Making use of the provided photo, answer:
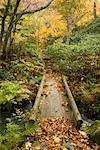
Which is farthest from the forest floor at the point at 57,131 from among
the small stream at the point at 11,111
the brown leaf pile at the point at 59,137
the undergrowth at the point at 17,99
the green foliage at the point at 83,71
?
the green foliage at the point at 83,71

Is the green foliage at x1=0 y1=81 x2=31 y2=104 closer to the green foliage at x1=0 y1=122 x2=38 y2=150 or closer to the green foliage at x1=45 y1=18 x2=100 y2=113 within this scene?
the green foliage at x1=45 y1=18 x2=100 y2=113

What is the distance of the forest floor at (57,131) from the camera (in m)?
6.36

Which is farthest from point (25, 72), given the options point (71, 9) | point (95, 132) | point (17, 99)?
point (71, 9)

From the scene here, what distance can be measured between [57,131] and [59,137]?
0.47 metres

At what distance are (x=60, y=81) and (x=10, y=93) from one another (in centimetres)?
477

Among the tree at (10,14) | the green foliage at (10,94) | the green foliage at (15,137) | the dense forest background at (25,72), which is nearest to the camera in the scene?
the green foliage at (15,137)

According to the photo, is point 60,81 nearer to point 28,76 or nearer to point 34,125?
point 28,76

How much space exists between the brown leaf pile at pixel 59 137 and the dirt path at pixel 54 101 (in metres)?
1.05

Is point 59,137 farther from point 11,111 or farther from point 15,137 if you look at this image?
point 11,111

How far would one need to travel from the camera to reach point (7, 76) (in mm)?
13062

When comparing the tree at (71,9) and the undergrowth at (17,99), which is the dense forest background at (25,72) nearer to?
the undergrowth at (17,99)

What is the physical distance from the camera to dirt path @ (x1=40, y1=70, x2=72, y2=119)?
901 cm

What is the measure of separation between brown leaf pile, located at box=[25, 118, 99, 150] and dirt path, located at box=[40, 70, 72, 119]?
1.05m

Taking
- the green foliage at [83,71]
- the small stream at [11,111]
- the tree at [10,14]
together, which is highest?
the tree at [10,14]
